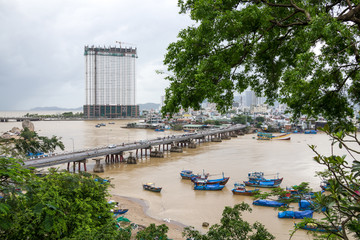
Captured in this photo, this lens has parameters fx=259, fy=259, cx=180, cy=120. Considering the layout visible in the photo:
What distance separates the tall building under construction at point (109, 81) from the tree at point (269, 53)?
115 m

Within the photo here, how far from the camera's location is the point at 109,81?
384 feet

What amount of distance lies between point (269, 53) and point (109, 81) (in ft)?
390

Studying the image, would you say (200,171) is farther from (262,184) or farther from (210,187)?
(262,184)

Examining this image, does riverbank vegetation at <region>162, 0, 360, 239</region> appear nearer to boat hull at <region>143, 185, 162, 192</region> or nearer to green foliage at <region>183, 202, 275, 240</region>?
green foliage at <region>183, 202, 275, 240</region>

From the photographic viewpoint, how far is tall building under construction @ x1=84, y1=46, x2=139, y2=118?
378ft

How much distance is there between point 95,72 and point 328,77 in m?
122

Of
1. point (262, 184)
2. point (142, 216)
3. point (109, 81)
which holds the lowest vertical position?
point (142, 216)

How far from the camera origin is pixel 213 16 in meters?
3.59

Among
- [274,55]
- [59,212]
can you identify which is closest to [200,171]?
[59,212]

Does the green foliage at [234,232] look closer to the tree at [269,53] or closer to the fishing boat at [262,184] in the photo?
the tree at [269,53]

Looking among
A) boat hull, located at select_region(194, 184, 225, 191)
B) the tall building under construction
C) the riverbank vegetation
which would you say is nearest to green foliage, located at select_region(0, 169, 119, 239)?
the riverbank vegetation

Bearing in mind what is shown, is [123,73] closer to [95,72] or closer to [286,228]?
[95,72]

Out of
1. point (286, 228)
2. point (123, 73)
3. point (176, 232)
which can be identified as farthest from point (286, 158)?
point (123, 73)

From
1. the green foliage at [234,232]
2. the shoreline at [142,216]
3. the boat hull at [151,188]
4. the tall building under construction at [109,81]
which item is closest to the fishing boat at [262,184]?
the boat hull at [151,188]
